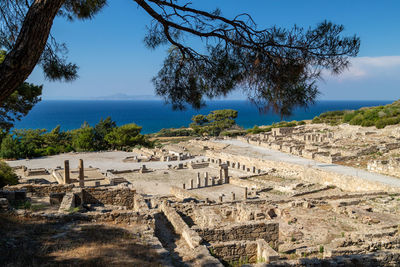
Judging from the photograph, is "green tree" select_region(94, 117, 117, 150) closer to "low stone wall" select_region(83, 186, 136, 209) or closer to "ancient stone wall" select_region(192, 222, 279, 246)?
"low stone wall" select_region(83, 186, 136, 209)

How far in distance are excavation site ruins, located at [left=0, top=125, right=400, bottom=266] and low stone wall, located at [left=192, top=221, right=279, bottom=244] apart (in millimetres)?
29

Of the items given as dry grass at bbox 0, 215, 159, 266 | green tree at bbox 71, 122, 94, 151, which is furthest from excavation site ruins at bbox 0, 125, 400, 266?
green tree at bbox 71, 122, 94, 151

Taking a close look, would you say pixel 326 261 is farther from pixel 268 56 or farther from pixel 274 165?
pixel 274 165

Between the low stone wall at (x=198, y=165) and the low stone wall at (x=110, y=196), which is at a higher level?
the low stone wall at (x=110, y=196)

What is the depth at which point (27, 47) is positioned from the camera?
4211 mm

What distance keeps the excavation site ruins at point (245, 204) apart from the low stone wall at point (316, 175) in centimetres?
6

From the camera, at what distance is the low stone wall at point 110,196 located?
39.6 ft

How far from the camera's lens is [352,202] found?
48.1 ft

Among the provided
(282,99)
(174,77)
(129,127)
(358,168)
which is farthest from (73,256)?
(129,127)

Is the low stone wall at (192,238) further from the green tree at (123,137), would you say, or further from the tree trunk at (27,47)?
the green tree at (123,137)

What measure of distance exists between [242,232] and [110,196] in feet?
18.7

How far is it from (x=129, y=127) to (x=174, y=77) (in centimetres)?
3553

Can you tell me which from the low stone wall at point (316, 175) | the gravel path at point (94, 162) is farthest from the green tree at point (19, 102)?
the low stone wall at point (316, 175)

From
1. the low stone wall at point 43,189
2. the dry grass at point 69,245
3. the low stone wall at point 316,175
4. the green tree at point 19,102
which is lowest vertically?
the low stone wall at point 316,175
